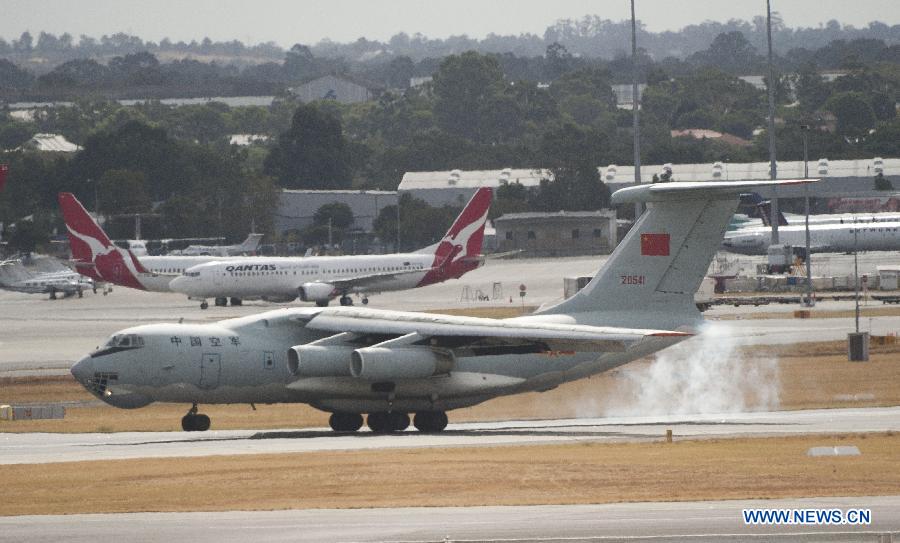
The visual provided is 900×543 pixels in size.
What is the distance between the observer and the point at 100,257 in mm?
101188

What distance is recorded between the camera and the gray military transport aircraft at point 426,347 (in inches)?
1565

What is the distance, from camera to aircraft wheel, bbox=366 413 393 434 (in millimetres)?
41281

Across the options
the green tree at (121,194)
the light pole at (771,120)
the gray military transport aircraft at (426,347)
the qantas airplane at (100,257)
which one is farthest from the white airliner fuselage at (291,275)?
the green tree at (121,194)

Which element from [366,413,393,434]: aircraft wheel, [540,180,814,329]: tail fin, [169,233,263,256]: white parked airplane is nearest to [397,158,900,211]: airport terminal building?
[169,233,263,256]: white parked airplane

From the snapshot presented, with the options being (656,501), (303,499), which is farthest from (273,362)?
(656,501)

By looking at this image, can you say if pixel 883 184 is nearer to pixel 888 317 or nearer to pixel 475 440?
pixel 888 317

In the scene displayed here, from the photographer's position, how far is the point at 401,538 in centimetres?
2345

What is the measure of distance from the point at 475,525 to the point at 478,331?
1508 cm

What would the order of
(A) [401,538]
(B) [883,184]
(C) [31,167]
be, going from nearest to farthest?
(A) [401,538] → (B) [883,184] → (C) [31,167]

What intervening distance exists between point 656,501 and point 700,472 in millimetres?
3037

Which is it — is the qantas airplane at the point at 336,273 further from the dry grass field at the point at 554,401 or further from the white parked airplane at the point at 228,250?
the white parked airplane at the point at 228,250

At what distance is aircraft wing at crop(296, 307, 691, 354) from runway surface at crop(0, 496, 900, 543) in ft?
41.6

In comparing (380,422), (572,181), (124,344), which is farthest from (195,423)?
(572,181)

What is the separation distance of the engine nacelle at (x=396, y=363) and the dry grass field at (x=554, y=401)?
6.40m
